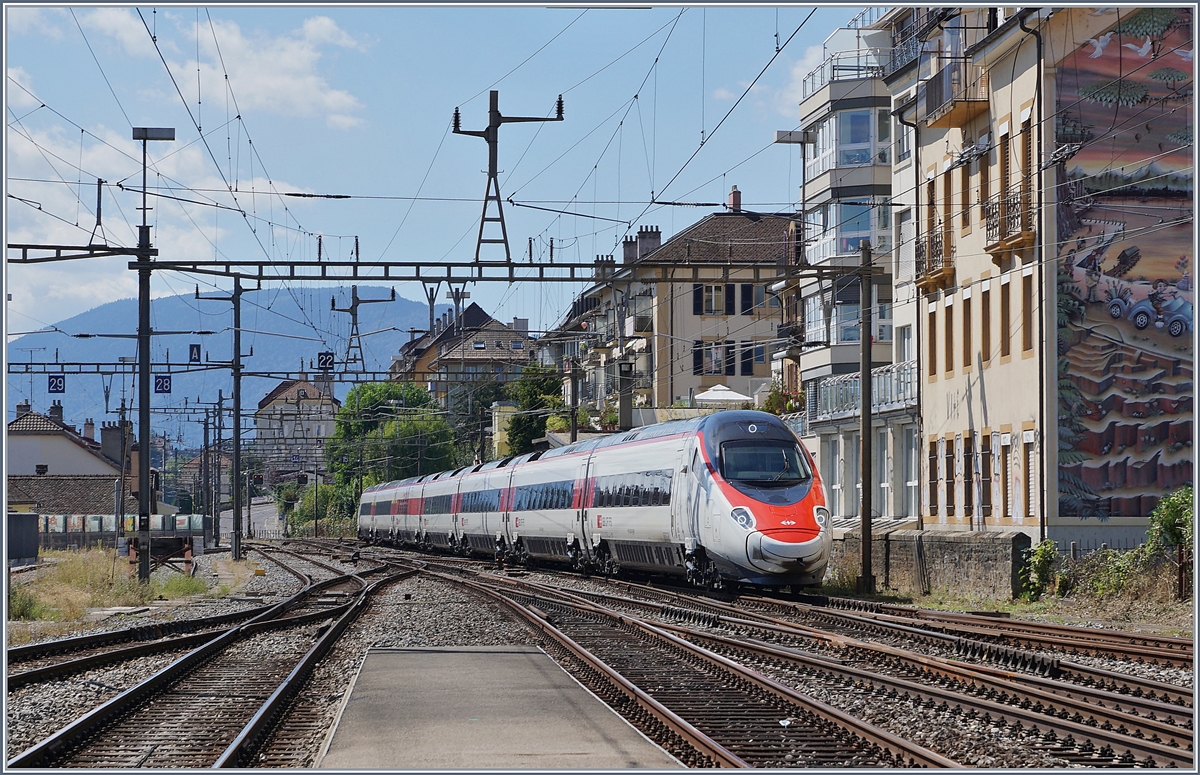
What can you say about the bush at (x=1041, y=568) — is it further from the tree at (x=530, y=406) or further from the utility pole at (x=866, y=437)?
the tree at (x=530, y=406)

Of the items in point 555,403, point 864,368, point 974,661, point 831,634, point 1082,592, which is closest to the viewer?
point 974,661

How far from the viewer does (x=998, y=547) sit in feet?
93.7

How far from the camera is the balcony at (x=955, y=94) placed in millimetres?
33906

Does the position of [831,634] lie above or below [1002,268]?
below

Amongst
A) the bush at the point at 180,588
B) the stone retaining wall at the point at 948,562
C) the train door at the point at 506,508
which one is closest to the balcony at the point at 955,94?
the stone retaining wall at the point at 948,562

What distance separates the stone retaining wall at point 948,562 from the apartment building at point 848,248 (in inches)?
320

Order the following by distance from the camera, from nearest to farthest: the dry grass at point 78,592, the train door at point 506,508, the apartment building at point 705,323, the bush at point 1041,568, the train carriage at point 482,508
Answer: the dry grass at point 78,592 → the bush at point 1041,568 → the train door at point 506,508 → the train carriage at point 482,508 → the apartment building at point 705,323

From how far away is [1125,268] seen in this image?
30.0 metres

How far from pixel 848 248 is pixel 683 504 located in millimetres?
22240

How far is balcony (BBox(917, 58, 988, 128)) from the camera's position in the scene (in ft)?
111

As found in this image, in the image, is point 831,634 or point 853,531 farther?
point 853,531

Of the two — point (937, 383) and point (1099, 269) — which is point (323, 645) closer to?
point (1099, 269)

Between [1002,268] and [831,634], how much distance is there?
1565 centimetres

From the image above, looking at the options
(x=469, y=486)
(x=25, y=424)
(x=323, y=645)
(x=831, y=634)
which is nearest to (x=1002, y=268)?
(x=831, y=634)
